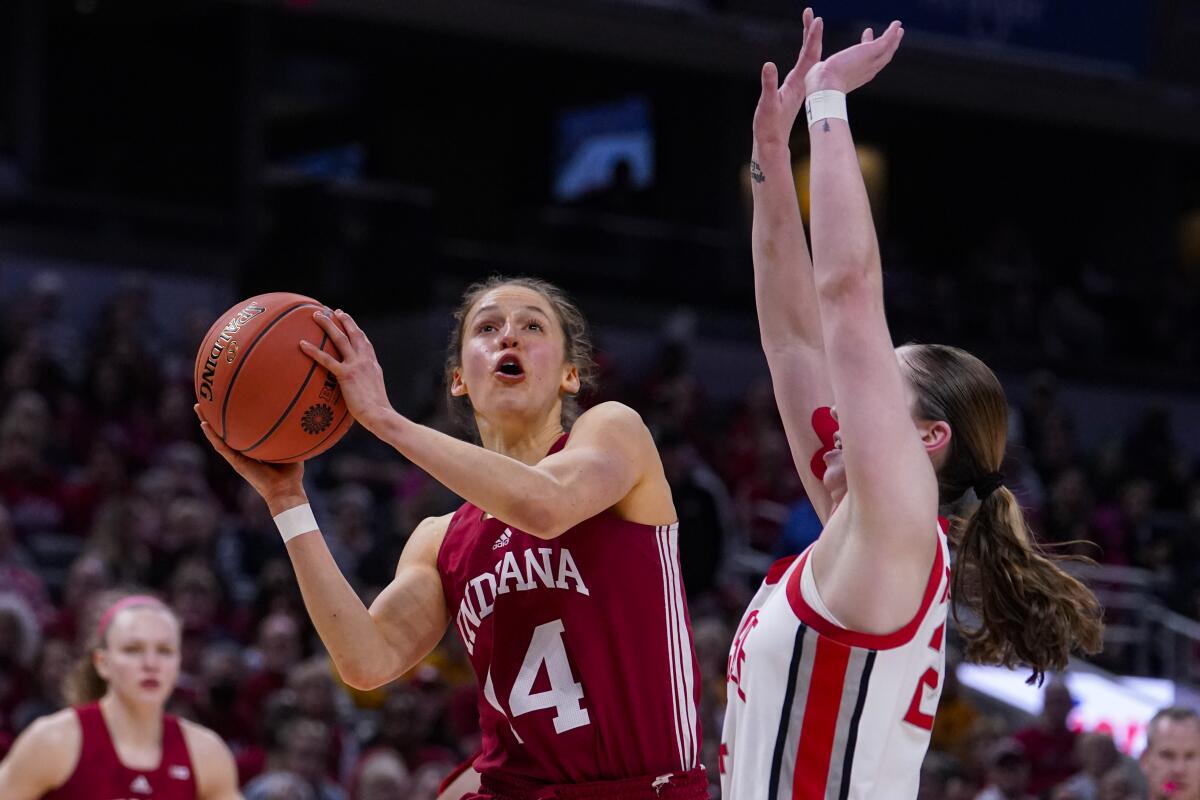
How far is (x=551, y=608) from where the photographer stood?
338 centimetres

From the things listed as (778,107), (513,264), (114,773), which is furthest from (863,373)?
(513,264)

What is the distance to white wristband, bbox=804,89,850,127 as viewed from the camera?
273 centimetres

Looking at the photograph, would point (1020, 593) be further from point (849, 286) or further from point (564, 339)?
point (564, 339)

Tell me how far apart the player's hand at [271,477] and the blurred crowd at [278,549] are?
3721mm

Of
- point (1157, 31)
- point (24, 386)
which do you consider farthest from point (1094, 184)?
point (24, 386)

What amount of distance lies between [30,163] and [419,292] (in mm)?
2929

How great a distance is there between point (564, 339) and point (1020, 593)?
1.19 meters

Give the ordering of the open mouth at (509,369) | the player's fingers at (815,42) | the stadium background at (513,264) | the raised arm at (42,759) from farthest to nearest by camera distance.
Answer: the stadium background at (513,264) < the raised arm at (42,759) < the open mouth at (509,369) < the player's fingers at (815,42)

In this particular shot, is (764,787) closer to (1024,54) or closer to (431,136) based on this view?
(1024,54)

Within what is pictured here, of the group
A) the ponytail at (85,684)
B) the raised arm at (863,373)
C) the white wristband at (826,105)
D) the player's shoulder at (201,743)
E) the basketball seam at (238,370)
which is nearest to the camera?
the raised arm at (863,373)

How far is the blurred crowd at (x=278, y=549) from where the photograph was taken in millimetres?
7543

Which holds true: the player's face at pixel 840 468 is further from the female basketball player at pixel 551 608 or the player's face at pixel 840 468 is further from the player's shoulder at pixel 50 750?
the player's shoulder at pixel 50 750

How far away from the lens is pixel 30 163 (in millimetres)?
12969

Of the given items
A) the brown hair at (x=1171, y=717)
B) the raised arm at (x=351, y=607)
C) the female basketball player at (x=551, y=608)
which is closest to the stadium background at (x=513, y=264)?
the brown hair at (x=1171, y=717)
